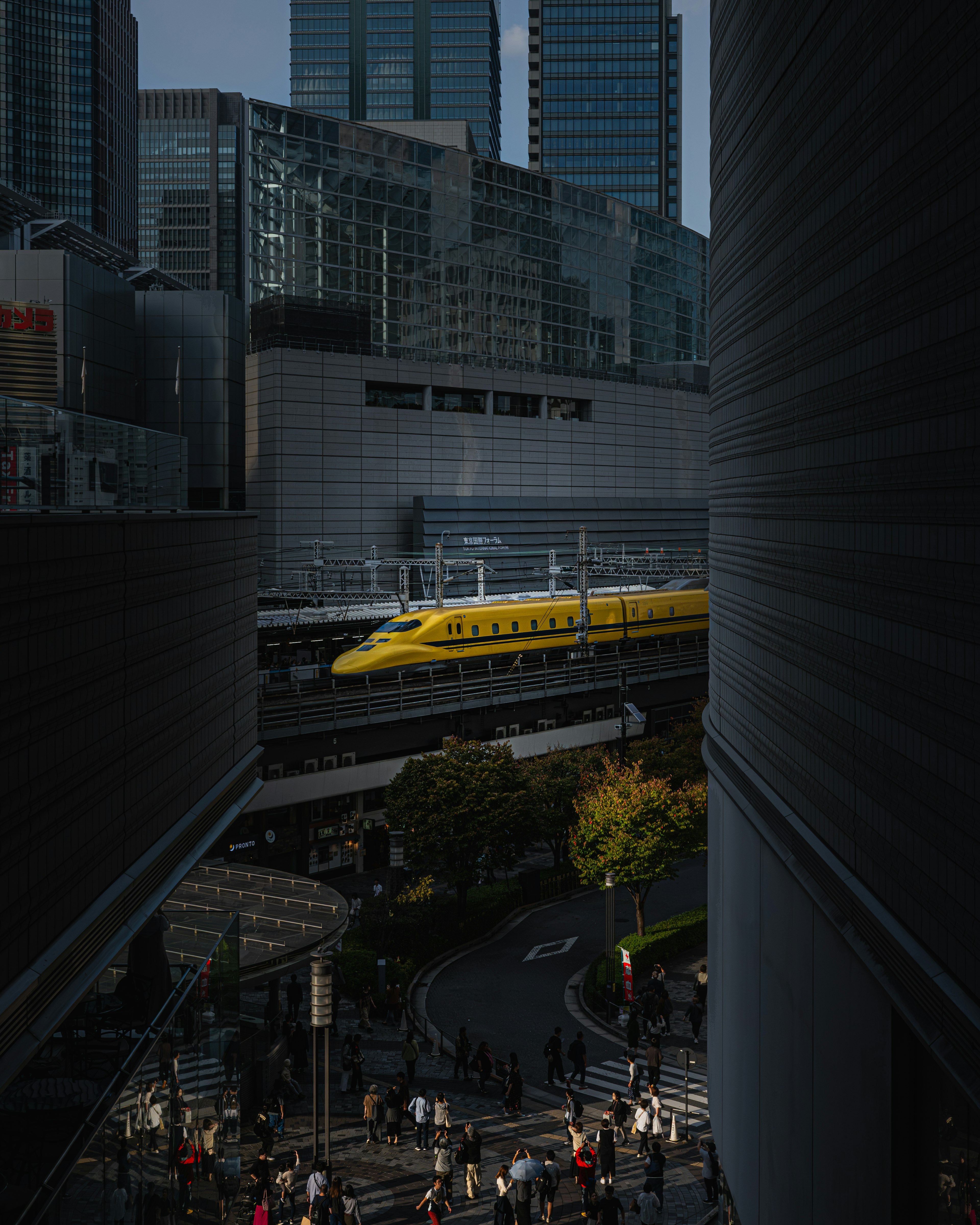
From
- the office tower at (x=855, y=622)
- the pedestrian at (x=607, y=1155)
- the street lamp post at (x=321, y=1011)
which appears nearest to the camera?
the office tower at (x=855, y=622)

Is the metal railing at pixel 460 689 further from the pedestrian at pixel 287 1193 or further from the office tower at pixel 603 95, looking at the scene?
the office tower at pixel 603 95

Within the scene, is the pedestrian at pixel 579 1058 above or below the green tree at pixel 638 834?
below

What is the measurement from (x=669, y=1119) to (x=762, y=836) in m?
12.5

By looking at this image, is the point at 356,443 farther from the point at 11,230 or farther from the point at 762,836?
the point at 762,836

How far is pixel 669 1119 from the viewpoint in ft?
74.5

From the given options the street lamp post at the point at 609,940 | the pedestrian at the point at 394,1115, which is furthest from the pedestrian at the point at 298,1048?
the street lamp post at the point at 609,940

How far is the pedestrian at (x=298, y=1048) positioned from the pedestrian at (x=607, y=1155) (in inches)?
287

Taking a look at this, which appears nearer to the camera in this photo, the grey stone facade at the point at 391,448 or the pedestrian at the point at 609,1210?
the pedestrian at the point at 609,1210

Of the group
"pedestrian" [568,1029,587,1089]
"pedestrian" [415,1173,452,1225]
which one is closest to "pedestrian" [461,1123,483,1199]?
"pedestrian" [415,1173,452,1225]

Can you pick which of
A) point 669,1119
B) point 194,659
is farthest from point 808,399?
point 669,1119

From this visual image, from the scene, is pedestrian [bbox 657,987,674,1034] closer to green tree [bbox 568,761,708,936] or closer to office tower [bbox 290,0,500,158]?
green tree [bbox 568,761,708,936]

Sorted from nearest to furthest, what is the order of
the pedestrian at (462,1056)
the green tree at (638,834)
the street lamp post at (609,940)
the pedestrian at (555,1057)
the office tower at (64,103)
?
the pedestrian at (555,1057), the pedestrian at (462,1056), the street lamp post at (609,940), the green tree at (638,834), the office tower at (64,103)

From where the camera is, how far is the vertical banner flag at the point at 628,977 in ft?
82.5

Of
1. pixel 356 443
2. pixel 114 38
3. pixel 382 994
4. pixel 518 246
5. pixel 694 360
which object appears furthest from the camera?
pixel 114 38
